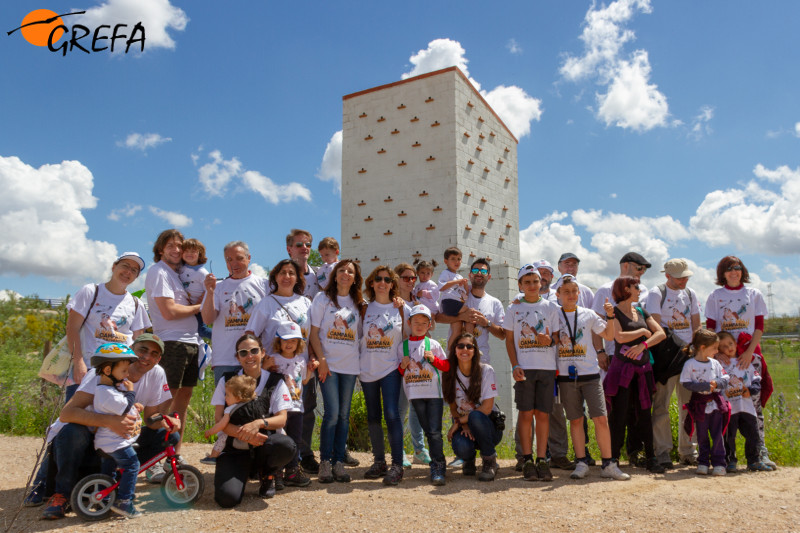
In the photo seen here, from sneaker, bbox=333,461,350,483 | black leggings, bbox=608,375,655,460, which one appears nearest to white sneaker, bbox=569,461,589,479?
black leggings, bbox=608,375,655,460

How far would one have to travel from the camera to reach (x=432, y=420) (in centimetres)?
519

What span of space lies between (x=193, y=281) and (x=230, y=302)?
0.49m

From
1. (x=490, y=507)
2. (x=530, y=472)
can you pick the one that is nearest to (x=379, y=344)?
(x=490, y=507)

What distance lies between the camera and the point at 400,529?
12.5ft

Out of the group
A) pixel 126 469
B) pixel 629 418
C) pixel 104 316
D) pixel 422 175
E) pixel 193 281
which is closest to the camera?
pixel 126 469

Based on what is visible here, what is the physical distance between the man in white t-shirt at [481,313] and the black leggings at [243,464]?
221 cm

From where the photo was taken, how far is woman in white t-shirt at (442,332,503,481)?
5.32 metres

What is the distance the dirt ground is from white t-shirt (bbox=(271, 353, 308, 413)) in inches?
31.0

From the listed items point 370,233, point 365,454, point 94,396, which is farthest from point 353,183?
point 94,396

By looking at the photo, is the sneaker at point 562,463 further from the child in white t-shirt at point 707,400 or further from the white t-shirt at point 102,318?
the white t-shirt at point 102,318

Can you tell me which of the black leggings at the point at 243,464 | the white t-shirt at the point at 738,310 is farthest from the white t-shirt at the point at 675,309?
the black leggings at the point at 243,464

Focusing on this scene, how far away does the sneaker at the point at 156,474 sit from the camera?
5023mm

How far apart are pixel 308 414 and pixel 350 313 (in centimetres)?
110

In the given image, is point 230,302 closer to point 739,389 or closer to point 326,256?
point 326,256
